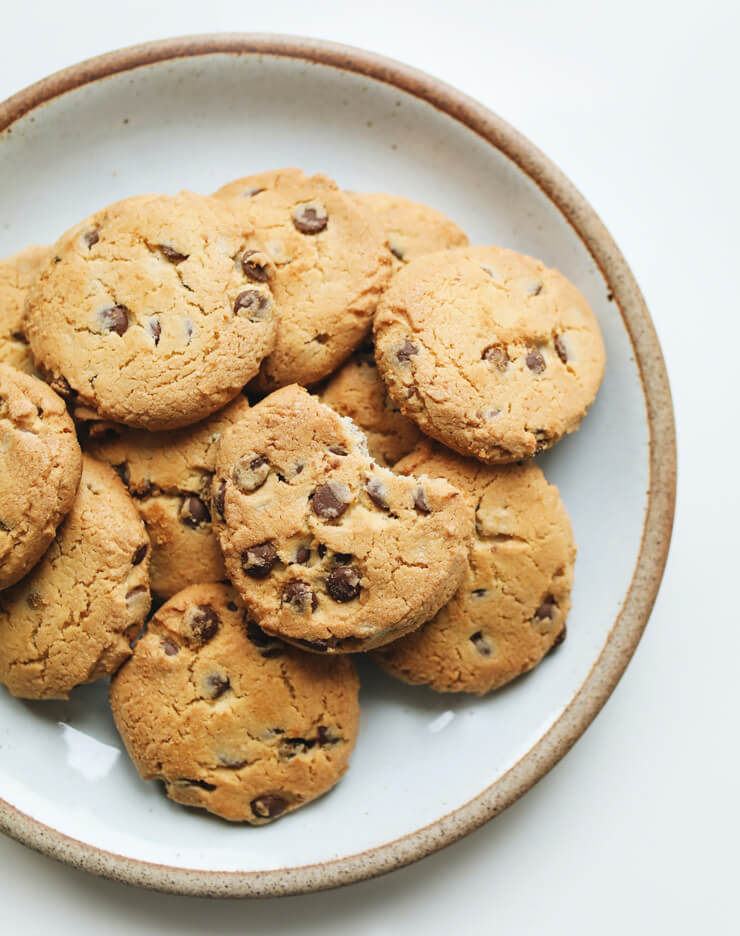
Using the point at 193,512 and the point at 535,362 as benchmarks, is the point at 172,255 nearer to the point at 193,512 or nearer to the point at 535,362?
the point at 193,512

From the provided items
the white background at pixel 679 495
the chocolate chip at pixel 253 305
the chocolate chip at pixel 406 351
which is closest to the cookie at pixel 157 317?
the chocolate chip at pixel 253 305

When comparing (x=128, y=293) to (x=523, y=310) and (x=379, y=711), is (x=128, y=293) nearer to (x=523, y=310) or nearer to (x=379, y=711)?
(x=523, y=310)

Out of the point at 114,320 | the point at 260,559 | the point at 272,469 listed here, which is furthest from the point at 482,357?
the point at 114,320

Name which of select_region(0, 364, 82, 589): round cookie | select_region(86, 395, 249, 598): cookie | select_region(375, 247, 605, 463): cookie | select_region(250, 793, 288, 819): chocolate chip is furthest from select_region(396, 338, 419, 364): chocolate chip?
select_region(250, 793, 288, 819): chocolate chip

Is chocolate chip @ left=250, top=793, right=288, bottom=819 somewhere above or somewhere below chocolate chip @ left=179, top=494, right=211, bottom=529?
below

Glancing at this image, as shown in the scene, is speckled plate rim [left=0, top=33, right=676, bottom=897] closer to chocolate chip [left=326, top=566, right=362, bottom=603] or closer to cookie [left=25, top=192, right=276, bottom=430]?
cookie [left=25, top=192, right=276, bottom=430]

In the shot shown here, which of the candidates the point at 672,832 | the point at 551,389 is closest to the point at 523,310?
the point at 551,389

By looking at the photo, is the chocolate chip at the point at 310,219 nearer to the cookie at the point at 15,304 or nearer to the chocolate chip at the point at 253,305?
the chocolate chip at the point at 253,305

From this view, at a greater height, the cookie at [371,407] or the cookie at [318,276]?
the cookie at [318,276]
